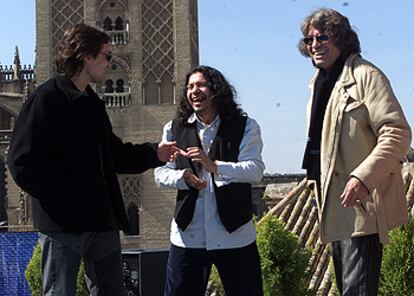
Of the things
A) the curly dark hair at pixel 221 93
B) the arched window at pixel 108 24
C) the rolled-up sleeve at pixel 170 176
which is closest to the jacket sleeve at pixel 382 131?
the curly dark hair at pixel 221 93

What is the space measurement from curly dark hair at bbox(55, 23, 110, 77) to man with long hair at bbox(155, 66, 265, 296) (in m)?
0.70

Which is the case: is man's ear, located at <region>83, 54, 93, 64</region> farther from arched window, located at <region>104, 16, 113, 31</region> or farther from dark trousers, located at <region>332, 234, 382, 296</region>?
arched window, located at <region>104, 16, 113, 31</region>

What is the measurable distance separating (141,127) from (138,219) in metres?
3.66

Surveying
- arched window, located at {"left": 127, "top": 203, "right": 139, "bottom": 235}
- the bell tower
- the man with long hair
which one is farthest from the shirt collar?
arched window, located at {"left": 127, "top": 203, "right": 139, "bottom": 235}

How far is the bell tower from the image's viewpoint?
3066cm

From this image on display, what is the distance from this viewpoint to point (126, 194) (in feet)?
101

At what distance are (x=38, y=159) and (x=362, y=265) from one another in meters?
1.45

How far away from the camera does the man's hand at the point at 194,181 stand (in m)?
3.88

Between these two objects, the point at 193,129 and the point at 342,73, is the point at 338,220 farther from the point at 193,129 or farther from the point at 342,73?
the point at 193,129

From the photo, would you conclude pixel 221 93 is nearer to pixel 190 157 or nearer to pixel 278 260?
pixel 190 157

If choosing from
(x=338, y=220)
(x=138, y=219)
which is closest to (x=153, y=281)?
(x=338, y=220)

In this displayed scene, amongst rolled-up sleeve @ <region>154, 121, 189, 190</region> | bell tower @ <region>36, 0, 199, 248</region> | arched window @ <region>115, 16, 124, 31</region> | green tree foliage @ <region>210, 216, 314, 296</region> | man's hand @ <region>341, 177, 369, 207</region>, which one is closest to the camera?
man's hand @ <region>341, 177, 369, 207</region>

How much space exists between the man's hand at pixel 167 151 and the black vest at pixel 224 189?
98 mm

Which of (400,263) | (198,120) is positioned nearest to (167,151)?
(198,120)
